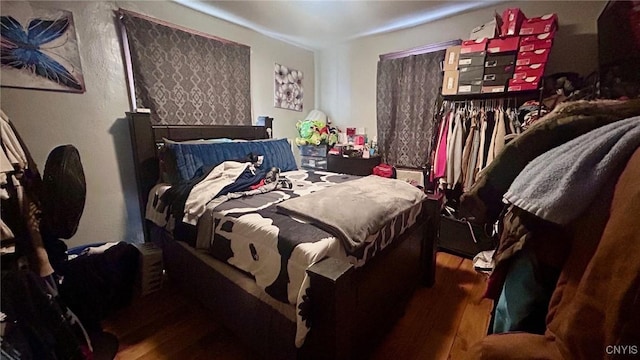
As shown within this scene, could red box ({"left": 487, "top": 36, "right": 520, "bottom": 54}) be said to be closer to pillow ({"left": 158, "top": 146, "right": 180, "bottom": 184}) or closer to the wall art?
the wall art

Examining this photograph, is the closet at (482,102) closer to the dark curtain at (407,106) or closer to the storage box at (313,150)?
the dark curtain at (407,106)

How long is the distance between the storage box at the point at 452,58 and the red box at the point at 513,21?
0.36 metres

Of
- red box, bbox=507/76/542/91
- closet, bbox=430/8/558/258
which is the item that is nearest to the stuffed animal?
closet, bbox=430/8/558/258

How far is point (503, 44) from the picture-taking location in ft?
7.09

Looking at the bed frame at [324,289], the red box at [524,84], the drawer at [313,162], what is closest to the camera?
the bed frame at [324,289]

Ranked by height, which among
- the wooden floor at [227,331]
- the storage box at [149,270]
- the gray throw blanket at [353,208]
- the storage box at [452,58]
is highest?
the storage box at [452,58]

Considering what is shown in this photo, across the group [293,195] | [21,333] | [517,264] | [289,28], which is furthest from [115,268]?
[289,28]

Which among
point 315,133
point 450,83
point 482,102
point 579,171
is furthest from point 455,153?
point 579,171

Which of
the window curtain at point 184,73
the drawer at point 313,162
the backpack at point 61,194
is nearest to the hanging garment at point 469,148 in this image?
the drawer at point 313,162

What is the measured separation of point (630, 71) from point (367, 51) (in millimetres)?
2460

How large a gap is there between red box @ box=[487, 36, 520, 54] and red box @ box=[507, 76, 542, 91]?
0.26 m

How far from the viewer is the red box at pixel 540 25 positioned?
202 cm

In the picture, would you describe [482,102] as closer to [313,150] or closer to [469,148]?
[469,148]

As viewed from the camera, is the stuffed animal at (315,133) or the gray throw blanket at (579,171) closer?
the gray throw blanket at (579,171)
